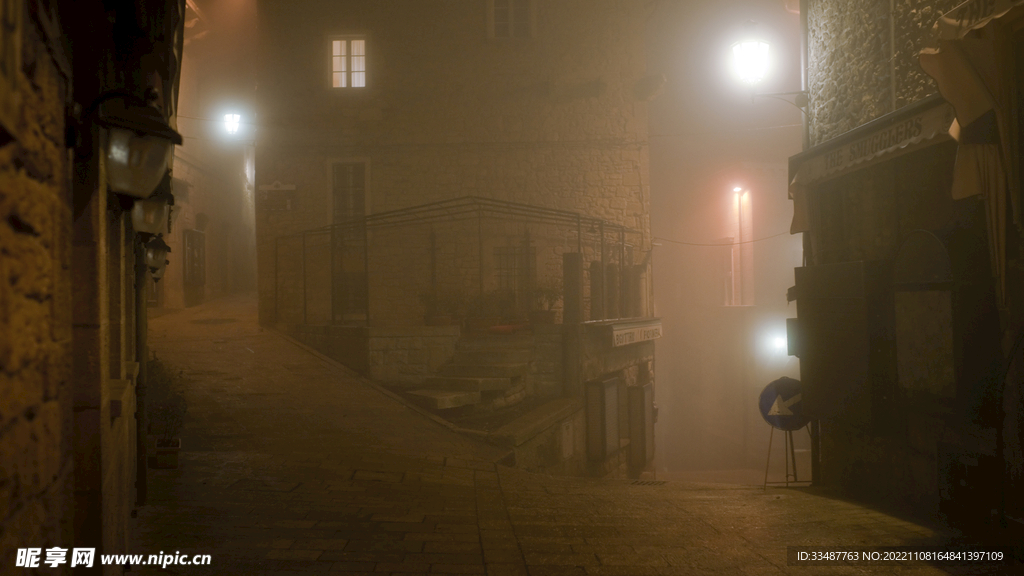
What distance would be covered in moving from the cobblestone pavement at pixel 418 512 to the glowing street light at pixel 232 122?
1601 cm

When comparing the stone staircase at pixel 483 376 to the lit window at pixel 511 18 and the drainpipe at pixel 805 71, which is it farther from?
the lit window at pixel 511 18

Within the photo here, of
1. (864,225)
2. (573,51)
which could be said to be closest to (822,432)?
(864,225)

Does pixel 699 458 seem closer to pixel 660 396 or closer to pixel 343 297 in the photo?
pixel 660 396

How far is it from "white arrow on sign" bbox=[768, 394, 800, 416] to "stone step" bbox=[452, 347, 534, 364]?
462 centimetres

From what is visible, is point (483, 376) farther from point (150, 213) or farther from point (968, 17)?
point (968, 17)

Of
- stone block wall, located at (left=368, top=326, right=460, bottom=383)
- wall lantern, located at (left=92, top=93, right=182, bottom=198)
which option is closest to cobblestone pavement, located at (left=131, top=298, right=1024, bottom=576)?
stone block wall, located at (left=368, top=326, right=460, bottom=383)

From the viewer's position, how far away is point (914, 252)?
6492 millimetres

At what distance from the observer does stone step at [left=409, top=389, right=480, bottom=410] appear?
9.84 metres

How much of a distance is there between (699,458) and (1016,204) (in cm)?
2075

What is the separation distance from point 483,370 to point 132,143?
7858 mm

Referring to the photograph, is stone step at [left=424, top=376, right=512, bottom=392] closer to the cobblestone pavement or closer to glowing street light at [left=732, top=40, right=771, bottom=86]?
the cobblestone pavement

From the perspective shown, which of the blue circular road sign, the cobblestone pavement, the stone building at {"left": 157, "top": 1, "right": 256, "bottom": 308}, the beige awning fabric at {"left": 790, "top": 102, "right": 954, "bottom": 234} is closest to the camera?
the cobblestone pavement

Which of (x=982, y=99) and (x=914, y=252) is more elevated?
(x=982, y=99)

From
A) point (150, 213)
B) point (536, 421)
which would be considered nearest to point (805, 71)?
point (536, 421)
